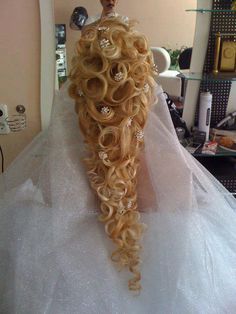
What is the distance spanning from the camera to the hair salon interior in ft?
3.63

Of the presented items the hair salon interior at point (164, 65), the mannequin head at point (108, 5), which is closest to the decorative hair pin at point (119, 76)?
the hair salon interior at point (164, 65)

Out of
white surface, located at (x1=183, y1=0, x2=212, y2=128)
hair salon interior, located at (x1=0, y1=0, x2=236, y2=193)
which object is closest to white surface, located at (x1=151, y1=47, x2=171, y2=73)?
hair salon interior, located at (x1=0, y1=0, x2=236, y2=193)

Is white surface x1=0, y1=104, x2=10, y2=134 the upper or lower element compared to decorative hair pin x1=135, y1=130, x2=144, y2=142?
Answer: lower

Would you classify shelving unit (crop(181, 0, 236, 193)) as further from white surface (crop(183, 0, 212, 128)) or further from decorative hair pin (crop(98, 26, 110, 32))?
decorative hair pin (crop(98, 26, 110, 32))

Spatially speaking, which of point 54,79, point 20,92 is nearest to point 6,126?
point 20,92

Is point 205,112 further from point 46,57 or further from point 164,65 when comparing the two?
point 46,57

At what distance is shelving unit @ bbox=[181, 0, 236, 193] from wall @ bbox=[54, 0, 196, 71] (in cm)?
4

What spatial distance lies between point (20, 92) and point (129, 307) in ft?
2.69

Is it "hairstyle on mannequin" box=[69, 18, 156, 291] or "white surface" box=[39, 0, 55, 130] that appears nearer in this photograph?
"hairstyle on mannequin" box=[69, 18, 156, 291]

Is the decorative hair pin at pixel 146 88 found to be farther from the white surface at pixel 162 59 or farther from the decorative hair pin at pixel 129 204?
the white surface at pixel 162 59

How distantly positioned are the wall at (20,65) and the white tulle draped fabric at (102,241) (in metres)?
0.51

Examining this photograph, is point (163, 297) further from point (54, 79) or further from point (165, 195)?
point (54, 79)

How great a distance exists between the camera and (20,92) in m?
1.18

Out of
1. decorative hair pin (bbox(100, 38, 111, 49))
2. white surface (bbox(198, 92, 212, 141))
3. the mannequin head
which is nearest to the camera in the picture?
decorative hair pin (bbox(100, 38, 111, 49))
